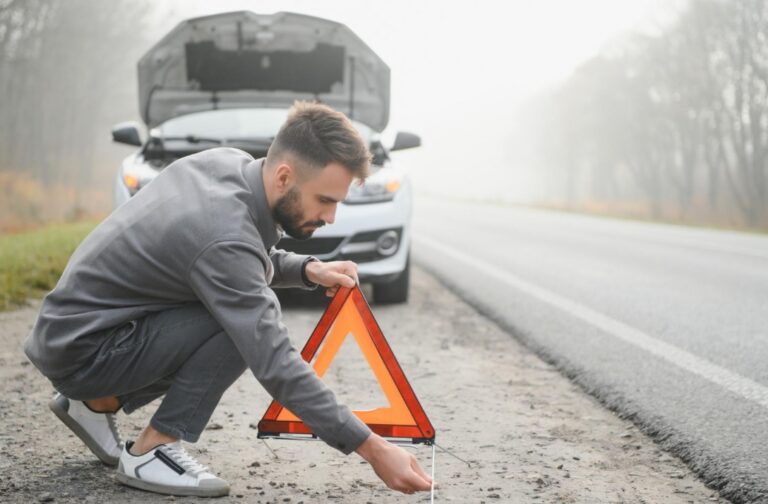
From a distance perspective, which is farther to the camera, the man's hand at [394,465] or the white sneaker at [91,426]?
the white sneaker at [91,426]

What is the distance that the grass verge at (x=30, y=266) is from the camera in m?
6.71

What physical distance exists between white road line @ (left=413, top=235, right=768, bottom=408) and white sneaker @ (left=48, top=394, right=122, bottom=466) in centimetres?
277

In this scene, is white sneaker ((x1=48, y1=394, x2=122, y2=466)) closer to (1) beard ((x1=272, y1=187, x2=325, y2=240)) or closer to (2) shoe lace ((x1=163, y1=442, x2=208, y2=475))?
(2) shoe lace ((x1=163, y1=442, x2=208, y2=475))

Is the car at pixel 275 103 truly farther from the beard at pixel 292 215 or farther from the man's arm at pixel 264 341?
the man's arm at pixel 264 341

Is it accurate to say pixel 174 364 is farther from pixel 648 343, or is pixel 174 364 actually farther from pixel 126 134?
pixel 126 134

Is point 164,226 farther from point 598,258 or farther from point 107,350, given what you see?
point 598,258

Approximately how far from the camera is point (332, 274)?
9.70 feet

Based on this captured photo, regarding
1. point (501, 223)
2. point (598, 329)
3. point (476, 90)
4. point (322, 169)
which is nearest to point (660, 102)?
point (501, 223)

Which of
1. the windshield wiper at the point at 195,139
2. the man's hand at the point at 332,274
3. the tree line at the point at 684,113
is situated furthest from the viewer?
the tree line at the point at 684,113

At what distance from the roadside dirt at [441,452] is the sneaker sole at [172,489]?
0.02 metres

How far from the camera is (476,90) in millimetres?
103562

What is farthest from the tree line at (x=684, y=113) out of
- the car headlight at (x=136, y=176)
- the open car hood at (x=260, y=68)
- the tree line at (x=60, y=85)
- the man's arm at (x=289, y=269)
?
the man's arm at (x=289, y=269)

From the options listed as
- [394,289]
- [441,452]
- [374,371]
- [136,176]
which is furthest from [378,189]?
[374,371]

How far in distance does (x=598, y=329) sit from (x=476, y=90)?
10056 cm
